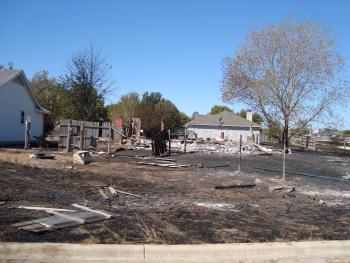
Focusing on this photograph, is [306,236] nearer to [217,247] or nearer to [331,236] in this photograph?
[331,236]

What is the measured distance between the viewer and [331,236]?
26.1ft

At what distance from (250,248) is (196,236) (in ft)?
3.37

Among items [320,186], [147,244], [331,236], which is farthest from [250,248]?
[320,186]

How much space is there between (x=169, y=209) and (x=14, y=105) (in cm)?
3199

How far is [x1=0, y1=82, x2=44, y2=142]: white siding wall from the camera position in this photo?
36125 millimetres

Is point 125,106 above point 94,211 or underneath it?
above

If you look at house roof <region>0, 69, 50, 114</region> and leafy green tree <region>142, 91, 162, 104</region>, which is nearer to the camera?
house roof <region>0, 69, 50, 114</region>

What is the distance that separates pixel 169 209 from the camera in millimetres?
9547

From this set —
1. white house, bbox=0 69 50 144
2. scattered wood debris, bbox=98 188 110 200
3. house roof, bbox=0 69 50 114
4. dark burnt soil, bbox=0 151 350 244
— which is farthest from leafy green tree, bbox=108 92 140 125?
scattered wood debris, bbox=98 188 110 200

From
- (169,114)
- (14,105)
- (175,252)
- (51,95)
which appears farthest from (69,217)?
(169,114)

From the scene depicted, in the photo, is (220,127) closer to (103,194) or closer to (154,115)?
(154,115)

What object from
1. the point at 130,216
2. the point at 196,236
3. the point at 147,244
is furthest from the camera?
the point at 130,216

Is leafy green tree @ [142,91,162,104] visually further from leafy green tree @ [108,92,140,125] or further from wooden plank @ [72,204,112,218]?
wooden plank @ [72,204,112,218]

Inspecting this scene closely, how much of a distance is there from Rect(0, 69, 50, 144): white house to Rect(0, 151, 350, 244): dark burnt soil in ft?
71.4
